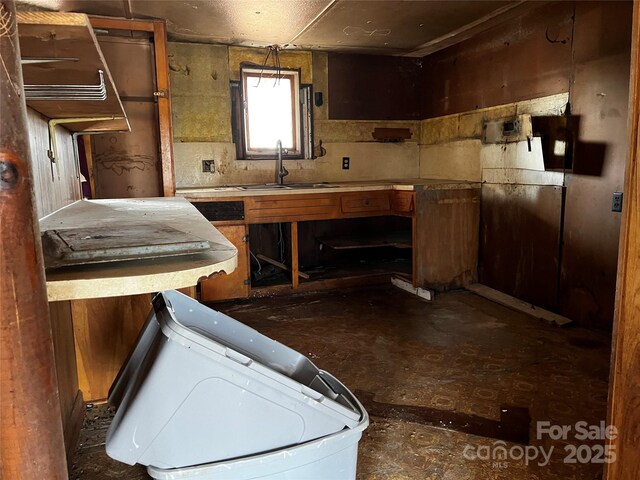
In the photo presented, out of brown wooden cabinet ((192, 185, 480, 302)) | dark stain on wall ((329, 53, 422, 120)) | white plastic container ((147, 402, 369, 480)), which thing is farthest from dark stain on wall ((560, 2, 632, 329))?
white plastic container ((147, 402, 369, 480))

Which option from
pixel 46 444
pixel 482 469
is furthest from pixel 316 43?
pixel 46 444

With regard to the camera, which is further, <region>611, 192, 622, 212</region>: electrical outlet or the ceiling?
the ceiling

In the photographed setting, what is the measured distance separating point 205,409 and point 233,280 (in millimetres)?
2611

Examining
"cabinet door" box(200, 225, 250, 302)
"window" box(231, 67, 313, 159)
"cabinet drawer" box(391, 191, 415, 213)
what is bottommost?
"cabinet door" box(200, 225, 250, 302)

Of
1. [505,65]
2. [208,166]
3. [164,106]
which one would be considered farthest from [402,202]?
[164,106]

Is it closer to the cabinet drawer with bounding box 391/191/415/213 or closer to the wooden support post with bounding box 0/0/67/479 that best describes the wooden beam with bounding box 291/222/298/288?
the cabinet drawer with bounding box 391/191/415/213

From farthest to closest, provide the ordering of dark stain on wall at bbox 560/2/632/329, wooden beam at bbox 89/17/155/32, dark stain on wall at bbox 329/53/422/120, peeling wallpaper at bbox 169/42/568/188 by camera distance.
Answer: dark stain on wall at bbox 329/53/422/120, peeling wallpaper at bbox 169/42/568/188, wooden beam at bbox 89/17/155/32, dark stain on wall at bbox 560/2/632/329

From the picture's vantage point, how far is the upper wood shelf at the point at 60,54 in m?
0.89

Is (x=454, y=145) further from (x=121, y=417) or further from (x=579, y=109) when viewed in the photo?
(x=121, y=417)

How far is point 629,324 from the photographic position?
3.01ft

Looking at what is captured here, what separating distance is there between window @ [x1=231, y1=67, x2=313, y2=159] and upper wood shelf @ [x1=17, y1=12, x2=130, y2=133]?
2429mm

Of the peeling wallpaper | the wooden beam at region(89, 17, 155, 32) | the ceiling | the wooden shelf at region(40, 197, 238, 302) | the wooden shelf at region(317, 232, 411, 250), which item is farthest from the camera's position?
the wooden shelf at region(317, 232, 411, 250)

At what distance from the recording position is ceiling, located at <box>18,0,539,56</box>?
3068 mm

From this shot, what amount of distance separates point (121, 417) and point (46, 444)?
28 cm
